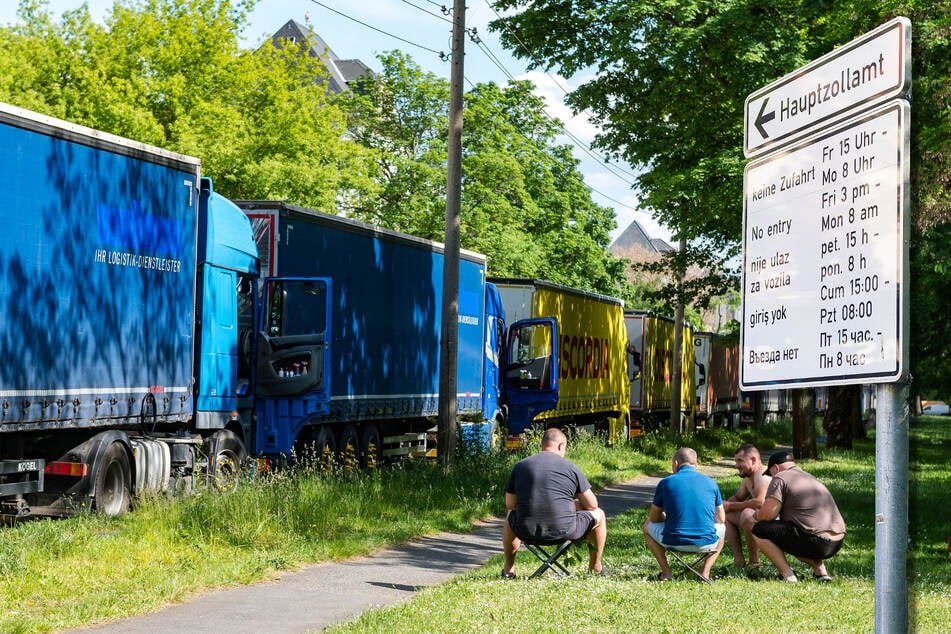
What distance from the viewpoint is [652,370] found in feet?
119

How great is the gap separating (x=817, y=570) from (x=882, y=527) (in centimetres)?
747

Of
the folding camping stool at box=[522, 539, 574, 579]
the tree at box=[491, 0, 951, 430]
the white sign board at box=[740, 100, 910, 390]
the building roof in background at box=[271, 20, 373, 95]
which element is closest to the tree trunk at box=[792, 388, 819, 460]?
the tree at box=[491, 0, 951, 430]

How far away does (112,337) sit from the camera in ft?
39.1

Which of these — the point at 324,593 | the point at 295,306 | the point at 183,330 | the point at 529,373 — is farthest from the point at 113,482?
the point at 529,373

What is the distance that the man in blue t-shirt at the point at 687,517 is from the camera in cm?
952

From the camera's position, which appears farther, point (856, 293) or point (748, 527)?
point (748, 527)

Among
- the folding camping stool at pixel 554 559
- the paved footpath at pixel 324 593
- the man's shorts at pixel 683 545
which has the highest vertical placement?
the man's shorts at pixel 683 545

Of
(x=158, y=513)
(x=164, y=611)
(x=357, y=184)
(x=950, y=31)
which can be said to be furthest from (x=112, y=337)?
(x=357, y=184)

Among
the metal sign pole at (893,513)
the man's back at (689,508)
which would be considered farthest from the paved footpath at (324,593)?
the metal sign pole at (893,513)

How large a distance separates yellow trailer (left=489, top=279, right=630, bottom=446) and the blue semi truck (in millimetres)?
4894

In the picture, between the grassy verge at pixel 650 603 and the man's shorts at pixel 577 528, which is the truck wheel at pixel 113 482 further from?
the man's shorts at pixel 577 528

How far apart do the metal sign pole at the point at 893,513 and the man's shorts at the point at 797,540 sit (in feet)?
23.1

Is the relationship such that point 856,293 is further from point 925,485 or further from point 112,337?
point 925,485

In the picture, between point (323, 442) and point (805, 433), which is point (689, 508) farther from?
point (805, 433)
